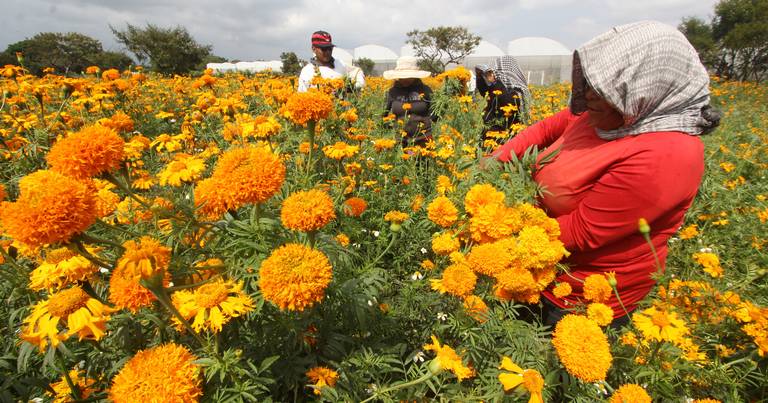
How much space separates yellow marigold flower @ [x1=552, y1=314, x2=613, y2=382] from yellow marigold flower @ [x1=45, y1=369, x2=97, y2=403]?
4.56 feet

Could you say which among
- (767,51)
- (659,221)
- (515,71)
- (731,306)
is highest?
(767,51)

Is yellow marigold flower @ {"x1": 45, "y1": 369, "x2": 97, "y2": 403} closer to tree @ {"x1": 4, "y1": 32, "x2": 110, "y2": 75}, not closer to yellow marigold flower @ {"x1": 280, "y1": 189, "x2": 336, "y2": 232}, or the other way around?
yellow marigold flower @ {"x1": 280, "y1": 189, "x2": 336, "y2": 232}

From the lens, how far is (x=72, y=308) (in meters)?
0.90

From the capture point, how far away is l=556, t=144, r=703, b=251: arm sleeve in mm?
1269

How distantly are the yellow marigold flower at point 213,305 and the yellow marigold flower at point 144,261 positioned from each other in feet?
0.38

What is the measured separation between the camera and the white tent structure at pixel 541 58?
27.9 m

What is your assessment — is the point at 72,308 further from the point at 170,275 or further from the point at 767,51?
the point at 767,51

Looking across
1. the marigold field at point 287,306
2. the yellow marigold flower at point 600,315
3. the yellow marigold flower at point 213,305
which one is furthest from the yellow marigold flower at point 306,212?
the yellow marigold flower at point 600,315

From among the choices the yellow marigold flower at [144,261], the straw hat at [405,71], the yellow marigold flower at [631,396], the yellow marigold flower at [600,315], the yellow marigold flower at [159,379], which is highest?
the straw hat at [405,71]

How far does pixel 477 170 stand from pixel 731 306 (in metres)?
1.20

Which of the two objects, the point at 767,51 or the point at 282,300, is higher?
the point at 767,51

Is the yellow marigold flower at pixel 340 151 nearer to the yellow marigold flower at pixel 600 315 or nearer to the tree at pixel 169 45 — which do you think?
the yellow marigold flower at pixel 600 315

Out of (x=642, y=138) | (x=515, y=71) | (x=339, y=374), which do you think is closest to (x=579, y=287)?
(x=642, y=138)

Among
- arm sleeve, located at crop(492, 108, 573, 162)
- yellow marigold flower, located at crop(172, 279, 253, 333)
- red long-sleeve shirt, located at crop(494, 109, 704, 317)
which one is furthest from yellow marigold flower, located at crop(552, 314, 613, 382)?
arm sleeve, located at crop(492, 108, 573, 162)
